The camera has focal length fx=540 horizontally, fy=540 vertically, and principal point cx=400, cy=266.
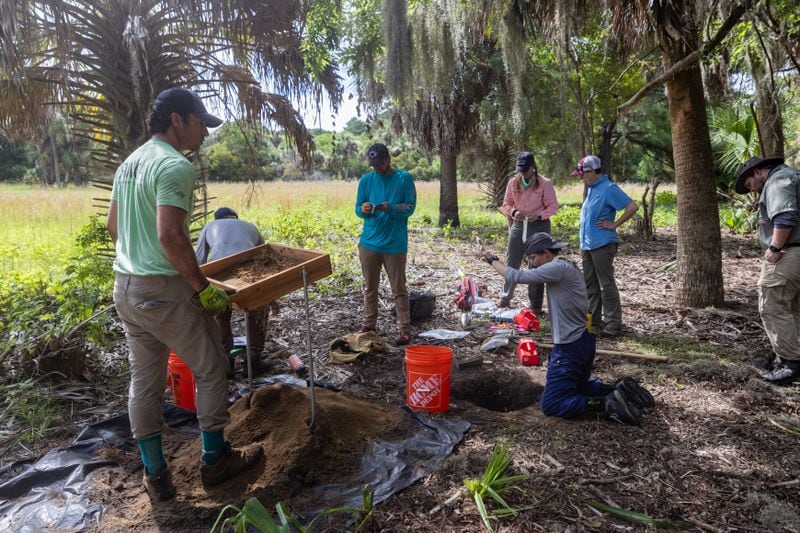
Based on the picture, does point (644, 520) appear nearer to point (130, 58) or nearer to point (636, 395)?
point (636, 395)

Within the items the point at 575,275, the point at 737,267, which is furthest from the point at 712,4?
the point at 737,267

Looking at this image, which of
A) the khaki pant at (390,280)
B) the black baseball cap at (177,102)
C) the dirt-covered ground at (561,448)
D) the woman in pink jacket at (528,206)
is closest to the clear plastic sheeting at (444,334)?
the dirt-covered ground at (561,448)

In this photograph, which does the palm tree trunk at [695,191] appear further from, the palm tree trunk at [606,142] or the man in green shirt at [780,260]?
the palm tree trunk at [606,142]

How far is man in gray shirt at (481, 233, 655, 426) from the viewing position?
382 cm

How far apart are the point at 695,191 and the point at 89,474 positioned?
627 centimetres

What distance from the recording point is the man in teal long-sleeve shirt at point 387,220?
5.39 m

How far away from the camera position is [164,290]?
2.74 metres

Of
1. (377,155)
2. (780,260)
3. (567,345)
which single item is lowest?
(567,345)

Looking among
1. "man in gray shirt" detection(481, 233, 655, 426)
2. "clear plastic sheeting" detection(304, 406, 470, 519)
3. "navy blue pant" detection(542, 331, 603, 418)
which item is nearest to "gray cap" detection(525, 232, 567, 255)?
"man in gray shirt" detection(481, 233, 655, 426)

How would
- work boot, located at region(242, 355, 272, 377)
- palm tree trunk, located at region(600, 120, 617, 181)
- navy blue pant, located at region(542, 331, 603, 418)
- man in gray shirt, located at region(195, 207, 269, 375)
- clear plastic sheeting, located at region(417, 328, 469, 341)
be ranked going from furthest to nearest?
palm tree trunk, located at region(600, 120, 617, 181), clear plastic sheeting, located at region(417, 328, 469, 341), work boot, located at region(242, 355, 272, 377), man in gray shirt, located at region(195, 207, 269, 375), navy blue pant, located at region(542, 331, 603, 418)

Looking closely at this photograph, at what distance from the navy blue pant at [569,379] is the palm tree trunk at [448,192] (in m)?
10.6

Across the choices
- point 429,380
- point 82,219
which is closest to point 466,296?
point 429,380

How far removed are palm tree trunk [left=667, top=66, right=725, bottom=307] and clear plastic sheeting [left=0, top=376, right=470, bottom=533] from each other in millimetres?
4079

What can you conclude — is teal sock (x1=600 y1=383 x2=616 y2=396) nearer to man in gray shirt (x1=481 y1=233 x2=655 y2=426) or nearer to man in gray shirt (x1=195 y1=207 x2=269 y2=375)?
man in gray shirt (x1=481 y1=233 x2=655 y2=426)
